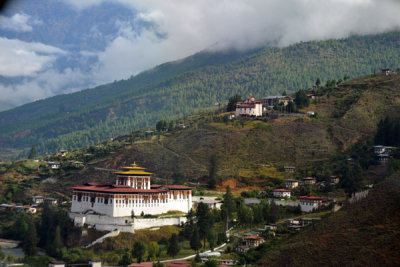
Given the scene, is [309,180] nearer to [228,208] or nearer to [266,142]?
[228,208]

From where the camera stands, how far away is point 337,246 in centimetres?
5066

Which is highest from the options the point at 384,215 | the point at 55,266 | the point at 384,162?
the point at 384,162

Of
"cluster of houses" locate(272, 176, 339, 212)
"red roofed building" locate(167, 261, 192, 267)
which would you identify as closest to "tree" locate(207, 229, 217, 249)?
"red roofed building" locate(167, 261, 192, 267)

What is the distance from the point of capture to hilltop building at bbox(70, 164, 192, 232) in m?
72.9

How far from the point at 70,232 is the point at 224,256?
839 inches

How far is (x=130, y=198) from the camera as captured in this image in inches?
2943

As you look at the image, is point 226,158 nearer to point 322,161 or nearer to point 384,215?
point 322,161

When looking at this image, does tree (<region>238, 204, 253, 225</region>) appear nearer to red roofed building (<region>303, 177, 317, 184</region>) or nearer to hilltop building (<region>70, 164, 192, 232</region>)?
hilltop building (<region>70, 164, 192, 232</region>)

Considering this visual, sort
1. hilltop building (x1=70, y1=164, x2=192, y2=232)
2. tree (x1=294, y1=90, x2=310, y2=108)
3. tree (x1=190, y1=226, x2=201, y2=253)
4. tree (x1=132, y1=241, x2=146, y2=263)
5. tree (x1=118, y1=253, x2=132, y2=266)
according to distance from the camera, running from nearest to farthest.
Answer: tree (x1=118, y1=253, x2=132, y2=266) < tree (x1=132, y1=241, x2=146, y2=263) < tree (x1=190, y1=226, x2=201, y2=253) < hilltop building (x1=70, y1=164, x2=192, y2=232) < tree (x1=294, y1=90, x2=310, y2=108)

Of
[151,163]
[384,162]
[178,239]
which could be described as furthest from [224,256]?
[151,163]

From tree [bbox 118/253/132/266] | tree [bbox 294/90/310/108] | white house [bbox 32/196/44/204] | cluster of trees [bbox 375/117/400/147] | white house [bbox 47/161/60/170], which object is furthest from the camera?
tree [bbox 294/90/310/108]

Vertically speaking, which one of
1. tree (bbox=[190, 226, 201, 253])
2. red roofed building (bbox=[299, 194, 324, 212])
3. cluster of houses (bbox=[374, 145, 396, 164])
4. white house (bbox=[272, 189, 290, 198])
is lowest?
tree (bbox=[190, 226, 201, 253])

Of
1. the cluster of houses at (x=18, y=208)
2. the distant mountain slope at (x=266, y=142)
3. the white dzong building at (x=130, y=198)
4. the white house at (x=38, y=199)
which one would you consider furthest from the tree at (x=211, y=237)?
the white house at (x=38, y=199)

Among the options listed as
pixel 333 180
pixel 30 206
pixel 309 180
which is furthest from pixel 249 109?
pixel 30 206
